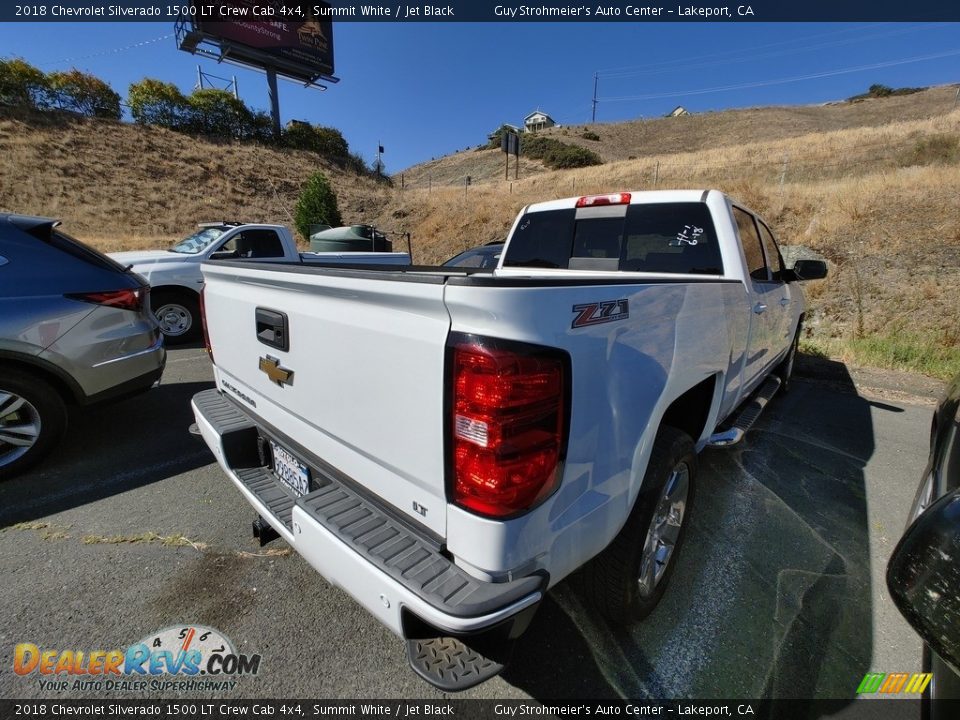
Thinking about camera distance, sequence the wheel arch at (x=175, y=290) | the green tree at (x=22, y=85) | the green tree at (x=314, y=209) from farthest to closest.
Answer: the green tree at (x=22, y=85) < the green tree at (x=314, y=209) < the wheel arch at (x=175, y=290)

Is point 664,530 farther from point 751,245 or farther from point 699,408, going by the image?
point 751,245

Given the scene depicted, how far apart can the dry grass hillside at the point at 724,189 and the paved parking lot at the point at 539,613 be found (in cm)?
535

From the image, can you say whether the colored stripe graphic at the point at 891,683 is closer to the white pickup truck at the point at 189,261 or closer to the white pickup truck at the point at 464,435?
the white pickup truck at the point at 464,435

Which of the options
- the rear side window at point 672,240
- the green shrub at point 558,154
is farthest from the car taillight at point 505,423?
the green shrub at point 558,154

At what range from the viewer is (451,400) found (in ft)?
3.83

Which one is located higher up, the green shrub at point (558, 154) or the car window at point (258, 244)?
the green shrub at point (558, 154)

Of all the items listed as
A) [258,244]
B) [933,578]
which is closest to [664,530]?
[933,578]

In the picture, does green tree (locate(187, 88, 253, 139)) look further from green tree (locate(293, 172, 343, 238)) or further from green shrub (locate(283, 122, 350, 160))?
green tree (locate(293, 172, 343, 238))

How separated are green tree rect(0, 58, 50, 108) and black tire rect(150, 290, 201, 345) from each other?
35.9 m

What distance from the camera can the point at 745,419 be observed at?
3.04 m

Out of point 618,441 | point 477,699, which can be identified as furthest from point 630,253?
point 477,699

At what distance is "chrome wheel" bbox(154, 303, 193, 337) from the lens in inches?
261

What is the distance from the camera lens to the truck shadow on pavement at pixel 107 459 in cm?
278

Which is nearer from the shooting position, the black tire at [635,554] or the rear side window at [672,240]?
the black tire at [635,554]
